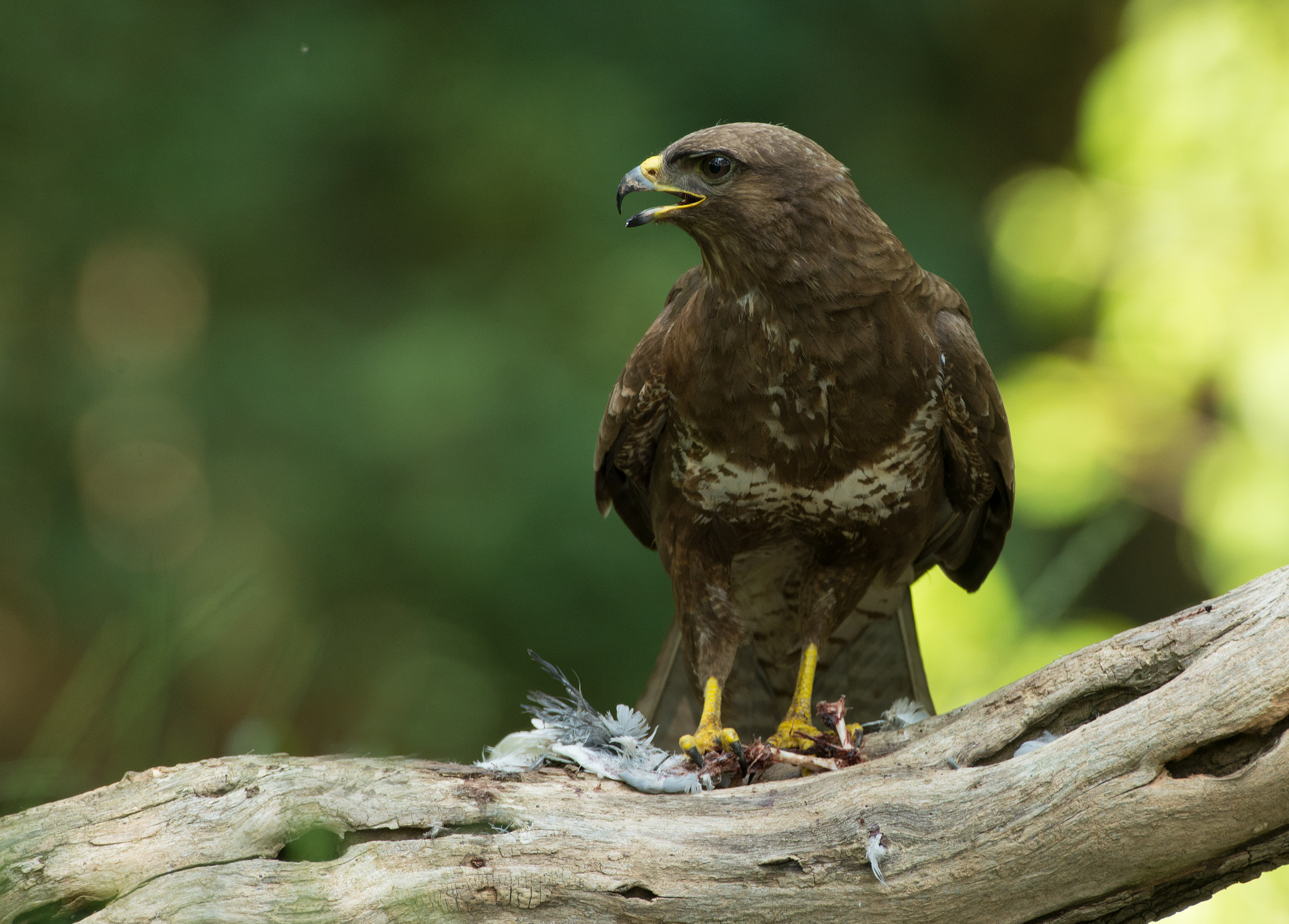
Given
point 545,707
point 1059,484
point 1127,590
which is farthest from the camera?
point 1127,590

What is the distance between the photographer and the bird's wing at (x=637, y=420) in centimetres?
306

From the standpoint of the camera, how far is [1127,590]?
19.8 ft

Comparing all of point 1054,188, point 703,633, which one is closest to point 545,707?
point 703,633

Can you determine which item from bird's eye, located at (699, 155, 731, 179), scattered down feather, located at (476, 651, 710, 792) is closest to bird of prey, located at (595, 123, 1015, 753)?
bird's eye, located at (699, 155, 731, 179)

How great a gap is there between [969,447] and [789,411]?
57 centimetres

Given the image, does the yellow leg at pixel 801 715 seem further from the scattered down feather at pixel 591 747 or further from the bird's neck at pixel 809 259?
the bird's neck at pixel 809 259

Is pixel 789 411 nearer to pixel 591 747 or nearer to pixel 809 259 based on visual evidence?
pixel 809 259

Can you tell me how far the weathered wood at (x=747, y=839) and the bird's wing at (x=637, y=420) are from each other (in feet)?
3.72

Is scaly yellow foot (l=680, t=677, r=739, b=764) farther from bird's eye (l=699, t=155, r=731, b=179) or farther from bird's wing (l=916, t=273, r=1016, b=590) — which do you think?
bird's eye (l=699, t=155, r=731, b=179)

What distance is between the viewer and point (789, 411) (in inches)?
112

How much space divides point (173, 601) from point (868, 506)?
6.74ft

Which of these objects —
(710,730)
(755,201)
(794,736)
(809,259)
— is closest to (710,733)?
(710,730)

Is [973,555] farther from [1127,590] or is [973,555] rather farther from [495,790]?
[1127,590]

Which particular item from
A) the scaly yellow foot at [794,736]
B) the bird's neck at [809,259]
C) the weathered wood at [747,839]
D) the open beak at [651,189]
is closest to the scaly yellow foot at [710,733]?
the scaly yellow foot at [794,736]
